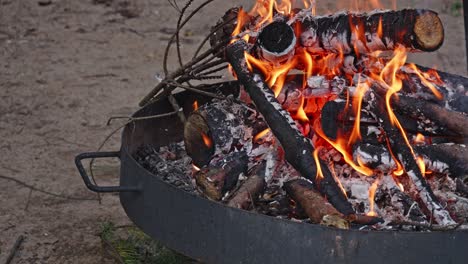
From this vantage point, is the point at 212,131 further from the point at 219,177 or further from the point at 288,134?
the point at 288,134

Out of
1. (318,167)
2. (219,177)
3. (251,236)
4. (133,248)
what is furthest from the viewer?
(133,248)

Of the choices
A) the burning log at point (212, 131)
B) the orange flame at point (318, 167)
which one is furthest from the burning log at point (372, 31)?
the orange flame at point (318, 167)

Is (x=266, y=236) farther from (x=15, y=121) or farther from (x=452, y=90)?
(x=15, y=121)

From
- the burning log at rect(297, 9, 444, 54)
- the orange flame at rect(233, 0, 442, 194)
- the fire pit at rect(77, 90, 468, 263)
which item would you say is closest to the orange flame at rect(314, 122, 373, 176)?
the orange flame at rect(233, 0, 442, 194)

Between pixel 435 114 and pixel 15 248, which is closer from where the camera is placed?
pixel 435 114

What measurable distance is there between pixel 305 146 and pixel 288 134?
0.24ft

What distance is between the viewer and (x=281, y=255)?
7.64ft

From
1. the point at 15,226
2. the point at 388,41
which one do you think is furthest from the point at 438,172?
the point at 15,226

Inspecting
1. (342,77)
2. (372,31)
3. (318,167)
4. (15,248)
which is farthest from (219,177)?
(15,248)

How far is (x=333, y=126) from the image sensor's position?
2795 mm

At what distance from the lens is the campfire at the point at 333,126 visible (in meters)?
2.66

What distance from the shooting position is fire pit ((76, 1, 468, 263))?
246cm

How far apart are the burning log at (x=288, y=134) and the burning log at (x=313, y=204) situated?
1.2 inches

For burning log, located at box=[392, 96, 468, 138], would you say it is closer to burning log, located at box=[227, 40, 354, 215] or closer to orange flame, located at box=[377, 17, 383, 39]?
orange flame, located at box=[377, 17, 383, 39]
